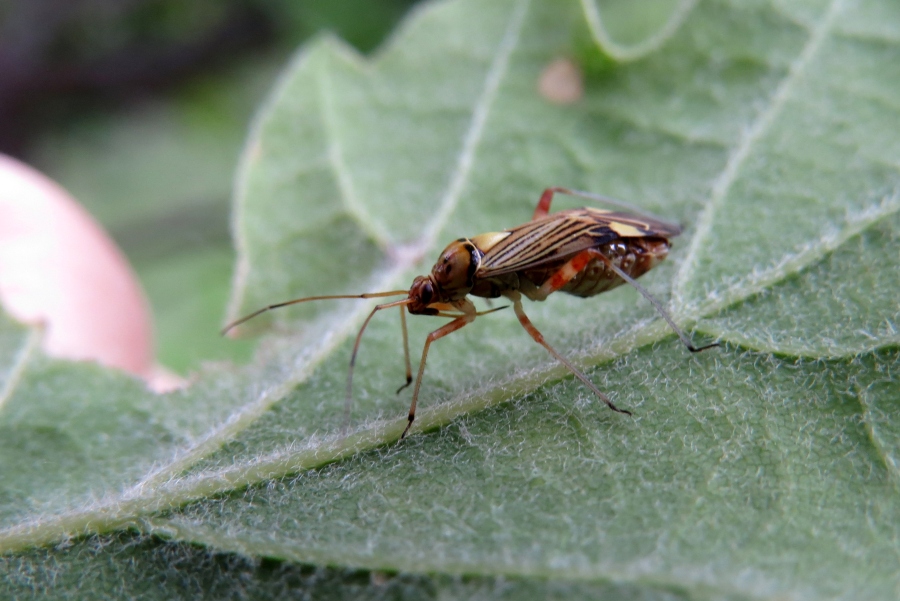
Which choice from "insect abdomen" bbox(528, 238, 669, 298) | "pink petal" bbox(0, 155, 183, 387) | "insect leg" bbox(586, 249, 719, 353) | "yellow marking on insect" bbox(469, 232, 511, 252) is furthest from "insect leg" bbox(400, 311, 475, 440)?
"pink petal" bbox(0, 155, 183, 387)

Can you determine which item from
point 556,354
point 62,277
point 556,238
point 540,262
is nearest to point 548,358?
point 556,354

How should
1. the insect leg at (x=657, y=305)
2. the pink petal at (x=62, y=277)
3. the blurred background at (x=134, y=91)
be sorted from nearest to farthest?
the insect leg at (x=657, y=305) → the pink petal at (x=62, y=277) → the blurred background at (x=134, y=91)

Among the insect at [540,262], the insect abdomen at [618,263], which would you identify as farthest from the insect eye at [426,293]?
the insect abdomen at [618,263]

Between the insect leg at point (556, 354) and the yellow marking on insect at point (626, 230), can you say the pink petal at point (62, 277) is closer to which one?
the insect leg at point (556, 354)

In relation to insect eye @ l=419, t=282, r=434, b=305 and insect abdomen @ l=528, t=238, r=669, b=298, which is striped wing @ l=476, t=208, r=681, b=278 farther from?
insect eye @ l=419, t=282, r=434, b=305

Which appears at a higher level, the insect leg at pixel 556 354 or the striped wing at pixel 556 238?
the striped wing at pixel 556 238

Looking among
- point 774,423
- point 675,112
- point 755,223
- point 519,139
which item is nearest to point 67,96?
point 519,139

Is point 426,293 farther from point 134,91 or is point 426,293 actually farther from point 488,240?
point 134,91
